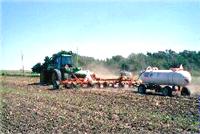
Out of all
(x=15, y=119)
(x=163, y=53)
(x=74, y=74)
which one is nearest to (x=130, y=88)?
(x=74, y=74)

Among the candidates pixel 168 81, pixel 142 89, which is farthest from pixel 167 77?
pixel 142 89

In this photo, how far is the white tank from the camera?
69.5 ft

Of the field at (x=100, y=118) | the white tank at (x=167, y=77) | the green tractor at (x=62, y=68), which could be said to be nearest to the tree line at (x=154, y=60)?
the green tractor at (x=62, y=68)

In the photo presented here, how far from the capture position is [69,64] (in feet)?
90.3

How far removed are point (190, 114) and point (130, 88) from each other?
14.7 meters

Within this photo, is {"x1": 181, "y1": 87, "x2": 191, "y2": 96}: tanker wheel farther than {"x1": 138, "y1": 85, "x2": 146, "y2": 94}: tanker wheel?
No

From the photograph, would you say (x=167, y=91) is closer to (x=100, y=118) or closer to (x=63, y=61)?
(x=63, y=61)

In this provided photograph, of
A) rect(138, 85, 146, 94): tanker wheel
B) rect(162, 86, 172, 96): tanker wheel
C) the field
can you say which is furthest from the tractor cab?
the field

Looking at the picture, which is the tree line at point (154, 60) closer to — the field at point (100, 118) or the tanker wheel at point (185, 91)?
the tanker wheel at point (185, 91)

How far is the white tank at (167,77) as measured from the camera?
69.5ft

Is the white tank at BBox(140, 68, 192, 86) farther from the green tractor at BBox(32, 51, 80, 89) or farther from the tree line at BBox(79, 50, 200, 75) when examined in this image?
the tree line at BBox(79, 50, 200, 75)

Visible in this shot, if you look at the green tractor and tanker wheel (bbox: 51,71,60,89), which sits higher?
the green tractor

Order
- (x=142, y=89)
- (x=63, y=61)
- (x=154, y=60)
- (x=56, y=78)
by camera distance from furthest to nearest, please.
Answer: (x=154, y=60)
(x=63, y=61)
(x=56, y=78)
(x=142, y=89)

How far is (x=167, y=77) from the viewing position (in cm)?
2191
